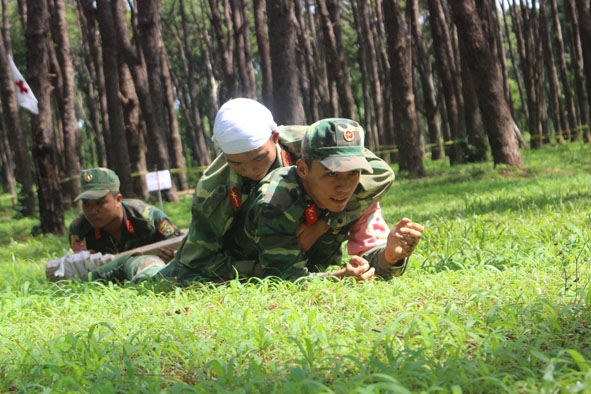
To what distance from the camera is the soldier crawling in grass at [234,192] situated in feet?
13.6

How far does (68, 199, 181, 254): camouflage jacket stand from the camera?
6.24 m

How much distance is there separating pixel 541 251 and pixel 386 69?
19.0m

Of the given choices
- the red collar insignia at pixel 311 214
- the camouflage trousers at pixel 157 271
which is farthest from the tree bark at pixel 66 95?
the red collar insignia at pixel 311 214

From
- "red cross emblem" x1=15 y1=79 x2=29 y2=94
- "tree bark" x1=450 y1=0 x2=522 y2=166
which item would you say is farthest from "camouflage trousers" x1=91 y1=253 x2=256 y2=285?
"tree bark" x1=450 y1=0 x2=522 y2=166

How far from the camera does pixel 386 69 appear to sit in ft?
74.4

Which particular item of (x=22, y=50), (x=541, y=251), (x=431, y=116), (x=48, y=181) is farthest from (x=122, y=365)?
(x=22, y=50)

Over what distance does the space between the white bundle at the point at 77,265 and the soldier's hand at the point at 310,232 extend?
1972 mm

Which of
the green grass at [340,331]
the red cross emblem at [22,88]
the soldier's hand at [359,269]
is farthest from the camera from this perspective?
the red cross emblem at [22,88]

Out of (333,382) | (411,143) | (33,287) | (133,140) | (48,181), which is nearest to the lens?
(333,382)

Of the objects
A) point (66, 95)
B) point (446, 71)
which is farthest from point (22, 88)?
point (446, 71)

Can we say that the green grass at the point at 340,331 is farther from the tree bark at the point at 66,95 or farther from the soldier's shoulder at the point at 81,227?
the tree bark at the point at 66,95

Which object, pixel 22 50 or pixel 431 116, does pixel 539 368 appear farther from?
pixel 22 50

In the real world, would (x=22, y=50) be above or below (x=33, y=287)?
above

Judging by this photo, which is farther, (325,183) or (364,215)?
(364,215)
